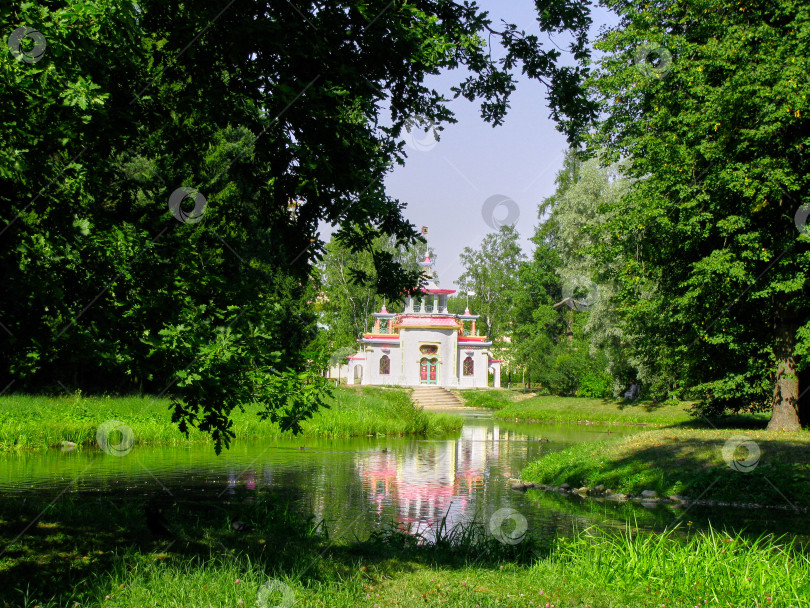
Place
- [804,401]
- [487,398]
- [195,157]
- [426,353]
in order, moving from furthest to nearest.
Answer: [426,353]
[487,398]
[804,401]
[195,157]

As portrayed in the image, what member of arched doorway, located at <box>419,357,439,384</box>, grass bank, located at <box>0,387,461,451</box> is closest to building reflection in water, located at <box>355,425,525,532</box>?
grass bank, located at <box>0,387,461,451</box>

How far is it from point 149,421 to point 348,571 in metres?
17.2

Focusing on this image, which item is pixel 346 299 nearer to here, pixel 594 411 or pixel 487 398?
pixel 487 398

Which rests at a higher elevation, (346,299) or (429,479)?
(346,299)

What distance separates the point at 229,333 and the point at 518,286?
5105 centimetres

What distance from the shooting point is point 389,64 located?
763 centimetres

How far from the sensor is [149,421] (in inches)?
882

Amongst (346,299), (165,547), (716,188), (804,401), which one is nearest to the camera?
(165,547)

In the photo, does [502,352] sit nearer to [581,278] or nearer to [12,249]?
[581,278]

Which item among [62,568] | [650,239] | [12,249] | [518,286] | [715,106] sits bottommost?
[62,568]

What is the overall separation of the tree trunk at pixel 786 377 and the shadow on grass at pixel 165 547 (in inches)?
527

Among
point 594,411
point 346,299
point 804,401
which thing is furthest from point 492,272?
point 804,401

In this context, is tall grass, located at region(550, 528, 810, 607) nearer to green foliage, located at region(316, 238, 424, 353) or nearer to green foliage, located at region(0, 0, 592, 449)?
green foliage, located at region(0, 0, 592, 449)

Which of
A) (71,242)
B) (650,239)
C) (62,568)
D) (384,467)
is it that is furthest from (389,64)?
(650,239)
